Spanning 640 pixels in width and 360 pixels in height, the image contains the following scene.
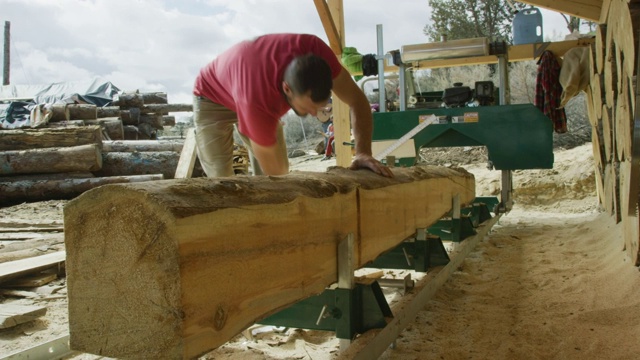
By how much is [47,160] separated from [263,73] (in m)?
6.07

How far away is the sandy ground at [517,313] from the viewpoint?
2105mm

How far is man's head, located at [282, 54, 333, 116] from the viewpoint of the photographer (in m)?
2.23

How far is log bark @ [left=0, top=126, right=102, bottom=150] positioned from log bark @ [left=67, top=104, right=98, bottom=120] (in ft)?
15.7

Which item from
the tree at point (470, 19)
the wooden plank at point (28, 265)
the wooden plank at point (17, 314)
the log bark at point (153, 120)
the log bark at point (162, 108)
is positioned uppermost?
the tree at point (470, 19)

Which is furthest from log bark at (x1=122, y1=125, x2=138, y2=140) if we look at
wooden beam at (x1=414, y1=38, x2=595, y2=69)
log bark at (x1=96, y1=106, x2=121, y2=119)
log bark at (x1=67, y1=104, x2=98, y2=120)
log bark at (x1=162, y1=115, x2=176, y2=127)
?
wooden beam at (x1=414, y1=38, x2=595, y2=69)

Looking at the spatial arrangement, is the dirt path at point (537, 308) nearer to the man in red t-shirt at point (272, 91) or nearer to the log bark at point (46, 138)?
the man in red t-shirt at point (272, 91)

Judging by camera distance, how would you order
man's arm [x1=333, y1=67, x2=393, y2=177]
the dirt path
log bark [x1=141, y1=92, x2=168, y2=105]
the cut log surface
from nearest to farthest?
the cut log surface
the dirt path
man's arm [x1=333, y1=67, x2=393, y2=177]
log bark [x1=141, y1=92, x2=168, y2=105]

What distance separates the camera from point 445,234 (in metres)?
3.76

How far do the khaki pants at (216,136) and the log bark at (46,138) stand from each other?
5153mm

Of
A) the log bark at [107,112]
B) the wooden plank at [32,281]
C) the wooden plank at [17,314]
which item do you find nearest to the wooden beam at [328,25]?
the wooden plank at [32,281]

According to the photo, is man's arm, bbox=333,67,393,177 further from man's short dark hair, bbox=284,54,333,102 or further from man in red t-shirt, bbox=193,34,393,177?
man's short dark hair, bbox=284,54,333,102

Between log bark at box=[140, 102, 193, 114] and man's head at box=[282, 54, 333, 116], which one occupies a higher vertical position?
log bark at box=[140, 102, 193, 114]

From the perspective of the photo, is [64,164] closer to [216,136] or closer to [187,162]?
[187,162]

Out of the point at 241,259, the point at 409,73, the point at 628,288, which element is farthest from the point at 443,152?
the point at 241,259
